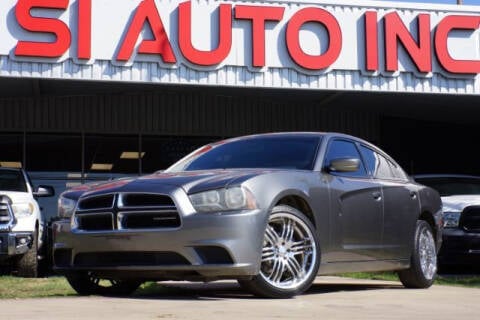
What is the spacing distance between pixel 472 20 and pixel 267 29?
13.1 ft

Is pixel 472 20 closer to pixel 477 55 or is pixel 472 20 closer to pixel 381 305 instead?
pixel 477 55

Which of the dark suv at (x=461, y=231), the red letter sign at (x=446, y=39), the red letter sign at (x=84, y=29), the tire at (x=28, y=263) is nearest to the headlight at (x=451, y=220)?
the dark suv at (x=461, y=231)

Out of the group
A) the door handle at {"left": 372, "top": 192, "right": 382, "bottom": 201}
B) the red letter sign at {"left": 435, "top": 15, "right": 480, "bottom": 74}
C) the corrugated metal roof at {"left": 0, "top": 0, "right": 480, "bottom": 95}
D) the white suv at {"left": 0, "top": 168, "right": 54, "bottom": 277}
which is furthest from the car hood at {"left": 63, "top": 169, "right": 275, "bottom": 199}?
the red letter sign at {"left": 435, "top": 15, "right": 480, "bottom": 74}

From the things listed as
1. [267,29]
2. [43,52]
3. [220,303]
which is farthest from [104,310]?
[267,29]

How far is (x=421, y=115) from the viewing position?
21047 mm

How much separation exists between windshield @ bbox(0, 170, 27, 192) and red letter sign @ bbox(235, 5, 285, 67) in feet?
16.2

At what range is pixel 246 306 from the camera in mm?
5344

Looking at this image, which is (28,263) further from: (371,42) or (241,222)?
(371,42)

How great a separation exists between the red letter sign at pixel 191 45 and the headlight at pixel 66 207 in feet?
25.8

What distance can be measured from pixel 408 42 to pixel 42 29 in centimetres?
651

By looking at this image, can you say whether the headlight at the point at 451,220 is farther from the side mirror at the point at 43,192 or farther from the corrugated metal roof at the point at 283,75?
the side mirror at the point at 43,192

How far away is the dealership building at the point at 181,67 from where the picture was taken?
13.7 meters

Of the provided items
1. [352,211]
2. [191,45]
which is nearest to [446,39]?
[191,45]

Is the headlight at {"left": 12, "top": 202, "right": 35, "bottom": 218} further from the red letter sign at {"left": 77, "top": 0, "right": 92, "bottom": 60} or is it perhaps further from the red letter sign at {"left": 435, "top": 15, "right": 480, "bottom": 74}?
the red letter sign at {"left": 435, "top": 15, "right": 480, "bottom": 74}
